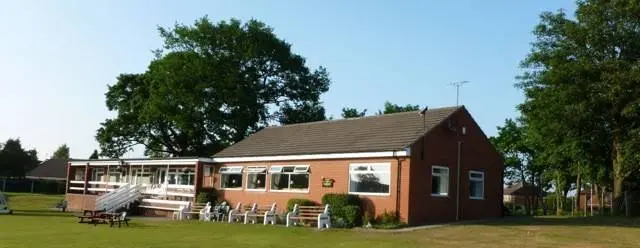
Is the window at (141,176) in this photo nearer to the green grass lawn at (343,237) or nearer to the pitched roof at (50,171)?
the green grass lawn at (343,237)

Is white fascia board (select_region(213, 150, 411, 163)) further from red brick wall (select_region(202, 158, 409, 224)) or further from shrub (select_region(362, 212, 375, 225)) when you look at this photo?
shrub (select_region(362, 212, 375, 225))

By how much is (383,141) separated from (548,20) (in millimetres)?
14085

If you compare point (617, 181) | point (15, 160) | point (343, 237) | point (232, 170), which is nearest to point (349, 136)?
point (232, 170)

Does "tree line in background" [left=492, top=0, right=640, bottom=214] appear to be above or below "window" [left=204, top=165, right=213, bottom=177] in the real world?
above

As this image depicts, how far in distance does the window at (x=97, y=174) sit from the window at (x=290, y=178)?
61.1 feet

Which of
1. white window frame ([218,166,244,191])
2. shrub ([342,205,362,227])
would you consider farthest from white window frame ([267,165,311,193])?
shrub ([342,205,362,227])

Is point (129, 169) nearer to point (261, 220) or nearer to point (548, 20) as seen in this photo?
point (261, 220)

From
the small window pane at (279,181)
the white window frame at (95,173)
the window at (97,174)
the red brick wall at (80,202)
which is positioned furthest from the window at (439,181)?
the window at (97,174)

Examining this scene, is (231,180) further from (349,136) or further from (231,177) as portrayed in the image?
(349,136)

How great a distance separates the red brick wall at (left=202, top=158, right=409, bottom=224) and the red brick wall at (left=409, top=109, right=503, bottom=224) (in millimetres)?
650

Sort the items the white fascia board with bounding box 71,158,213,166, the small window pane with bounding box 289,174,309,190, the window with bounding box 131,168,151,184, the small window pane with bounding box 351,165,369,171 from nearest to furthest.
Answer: the small window pane with bounding box 351,165,369,171 → the small window pane with bounding box 289,174,309,190 → the white fascia board with bounding box 71,158,213,166 → the window with bounding box 131,168,151,184

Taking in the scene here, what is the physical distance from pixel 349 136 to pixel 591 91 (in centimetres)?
1157

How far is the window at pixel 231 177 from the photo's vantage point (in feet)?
111

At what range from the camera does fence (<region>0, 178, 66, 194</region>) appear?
71438 mm
